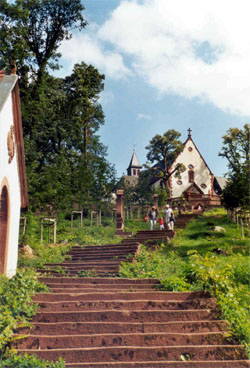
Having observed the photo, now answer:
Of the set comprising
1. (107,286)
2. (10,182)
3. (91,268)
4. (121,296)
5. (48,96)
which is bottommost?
(121,296)

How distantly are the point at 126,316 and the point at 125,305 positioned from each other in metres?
0.55

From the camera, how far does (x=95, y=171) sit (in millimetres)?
31500

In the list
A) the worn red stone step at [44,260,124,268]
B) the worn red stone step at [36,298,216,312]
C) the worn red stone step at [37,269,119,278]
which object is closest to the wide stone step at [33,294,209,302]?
the worn red stone step at [36,298,216,312]

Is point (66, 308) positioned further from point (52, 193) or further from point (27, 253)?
point (52, 193)

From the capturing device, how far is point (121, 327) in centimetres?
827

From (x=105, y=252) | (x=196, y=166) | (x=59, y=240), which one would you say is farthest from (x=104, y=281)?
(x=196, y=166)

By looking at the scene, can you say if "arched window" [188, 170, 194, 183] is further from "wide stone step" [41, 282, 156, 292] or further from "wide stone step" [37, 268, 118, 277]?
"wide stone step" [41, 282, 156, 292]

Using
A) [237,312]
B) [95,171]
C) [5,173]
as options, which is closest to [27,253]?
[5,173]

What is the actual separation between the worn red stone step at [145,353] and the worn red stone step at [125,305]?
1755 mm

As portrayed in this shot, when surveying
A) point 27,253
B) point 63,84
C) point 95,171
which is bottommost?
point 27,253

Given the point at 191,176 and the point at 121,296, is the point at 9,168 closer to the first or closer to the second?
the point at 121,296

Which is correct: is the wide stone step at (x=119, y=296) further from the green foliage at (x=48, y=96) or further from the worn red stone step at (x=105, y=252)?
the green foliage at (x=48, y=96)

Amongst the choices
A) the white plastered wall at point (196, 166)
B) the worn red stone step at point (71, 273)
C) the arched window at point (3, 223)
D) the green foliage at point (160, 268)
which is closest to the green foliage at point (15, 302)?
the arched window at point (3, 223)

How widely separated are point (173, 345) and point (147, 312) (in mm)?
1187
